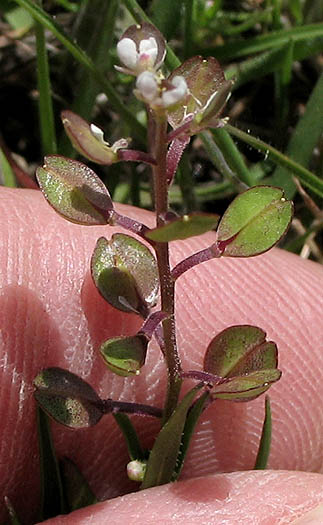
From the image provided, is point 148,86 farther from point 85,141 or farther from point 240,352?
point 240,352

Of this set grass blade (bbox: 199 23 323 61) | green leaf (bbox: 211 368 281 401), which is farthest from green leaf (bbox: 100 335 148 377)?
grass blade (bbox: 199 23 323 61)

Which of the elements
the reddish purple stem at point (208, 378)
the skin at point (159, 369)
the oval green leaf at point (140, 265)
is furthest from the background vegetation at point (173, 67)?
the reddish purple stem at point (208, 378)

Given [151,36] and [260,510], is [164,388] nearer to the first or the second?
[260,510]

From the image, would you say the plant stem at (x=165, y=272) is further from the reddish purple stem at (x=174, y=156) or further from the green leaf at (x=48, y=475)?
the green leaf at (x=48, y=475)

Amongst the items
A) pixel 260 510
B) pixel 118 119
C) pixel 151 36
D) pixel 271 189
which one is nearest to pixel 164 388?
pixel 260 510

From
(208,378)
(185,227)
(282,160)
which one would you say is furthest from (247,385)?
(282,160)

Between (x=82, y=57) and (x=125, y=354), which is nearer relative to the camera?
(x=125, y=354)

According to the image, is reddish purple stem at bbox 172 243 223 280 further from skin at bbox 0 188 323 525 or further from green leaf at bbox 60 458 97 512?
green leaf at bbox 60 458 97 512
